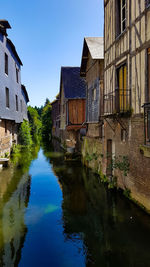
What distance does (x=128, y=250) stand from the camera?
4812 millimetres

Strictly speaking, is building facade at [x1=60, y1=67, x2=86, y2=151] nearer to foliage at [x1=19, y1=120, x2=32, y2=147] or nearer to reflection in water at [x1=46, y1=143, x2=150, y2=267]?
foliage at [x1=19, y1=120, x2=32, y2=147]

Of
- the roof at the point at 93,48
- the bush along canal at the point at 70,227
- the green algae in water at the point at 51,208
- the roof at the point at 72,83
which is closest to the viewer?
Result: the bush along canal at the point at 70,227

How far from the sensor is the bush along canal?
15.0 feet

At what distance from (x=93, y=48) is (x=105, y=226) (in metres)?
10.4

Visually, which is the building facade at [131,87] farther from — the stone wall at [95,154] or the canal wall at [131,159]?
the stone wall at [95,154]

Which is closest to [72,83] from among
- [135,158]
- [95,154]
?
[95,154]

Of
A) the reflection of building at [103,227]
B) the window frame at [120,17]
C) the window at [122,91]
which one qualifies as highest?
the window frame at [120,17]

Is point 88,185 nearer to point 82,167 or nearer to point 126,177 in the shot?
point 126,177

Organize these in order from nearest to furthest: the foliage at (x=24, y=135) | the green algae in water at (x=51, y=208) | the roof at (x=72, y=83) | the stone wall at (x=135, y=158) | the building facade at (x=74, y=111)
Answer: the stone wall at (x=135, y=158) < the green algae in water at (x=51, y=208) < the building facade at (x=74, y=111) < the roof at (x=72, y=83) < the foliage at (x=24, y=135)

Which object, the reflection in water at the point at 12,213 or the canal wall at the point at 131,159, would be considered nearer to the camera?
the reflection in water at the point at 12,213

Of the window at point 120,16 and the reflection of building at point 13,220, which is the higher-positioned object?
the window at point 120,16

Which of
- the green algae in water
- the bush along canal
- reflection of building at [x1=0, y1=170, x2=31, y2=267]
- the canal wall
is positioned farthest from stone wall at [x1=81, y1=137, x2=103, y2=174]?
the green algae in water

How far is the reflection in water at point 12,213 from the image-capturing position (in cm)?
475

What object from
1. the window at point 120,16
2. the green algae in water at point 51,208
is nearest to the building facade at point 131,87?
the window at point 120,16
